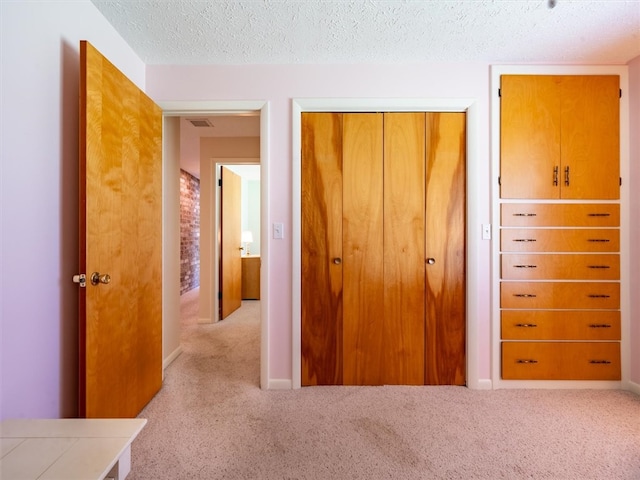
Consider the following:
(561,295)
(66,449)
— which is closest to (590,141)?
(561,295)

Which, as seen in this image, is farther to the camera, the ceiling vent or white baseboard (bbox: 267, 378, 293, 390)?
the ceiling vent

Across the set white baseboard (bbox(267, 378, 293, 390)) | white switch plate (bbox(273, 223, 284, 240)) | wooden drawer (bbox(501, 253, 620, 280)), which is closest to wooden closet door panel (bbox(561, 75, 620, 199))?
wooden drawer (bbox(501, 253, 620, 280))

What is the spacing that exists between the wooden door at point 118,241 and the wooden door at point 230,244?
1938 mm

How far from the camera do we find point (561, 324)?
225cm

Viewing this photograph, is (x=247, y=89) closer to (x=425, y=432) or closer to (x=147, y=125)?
(x=147, y=125)

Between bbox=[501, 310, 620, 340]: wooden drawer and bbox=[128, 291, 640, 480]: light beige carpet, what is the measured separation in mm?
392

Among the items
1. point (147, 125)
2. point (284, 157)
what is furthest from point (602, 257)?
point (147, 125)

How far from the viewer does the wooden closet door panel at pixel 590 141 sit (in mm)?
2232

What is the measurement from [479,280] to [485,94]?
1.37m

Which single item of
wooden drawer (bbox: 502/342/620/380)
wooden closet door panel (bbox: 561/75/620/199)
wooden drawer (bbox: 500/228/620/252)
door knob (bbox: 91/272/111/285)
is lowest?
wooden drawer (bbox: 502/342/620/380)

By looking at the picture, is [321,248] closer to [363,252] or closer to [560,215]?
[363,252]

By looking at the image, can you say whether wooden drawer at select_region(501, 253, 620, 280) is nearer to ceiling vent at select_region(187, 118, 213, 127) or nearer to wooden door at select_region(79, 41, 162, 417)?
wooden door at select_region(79, 41, 162, 417)

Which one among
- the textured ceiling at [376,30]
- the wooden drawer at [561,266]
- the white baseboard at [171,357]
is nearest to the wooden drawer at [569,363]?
the wooden drawer at [561,266]

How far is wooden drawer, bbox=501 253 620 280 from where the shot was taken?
2.24m
